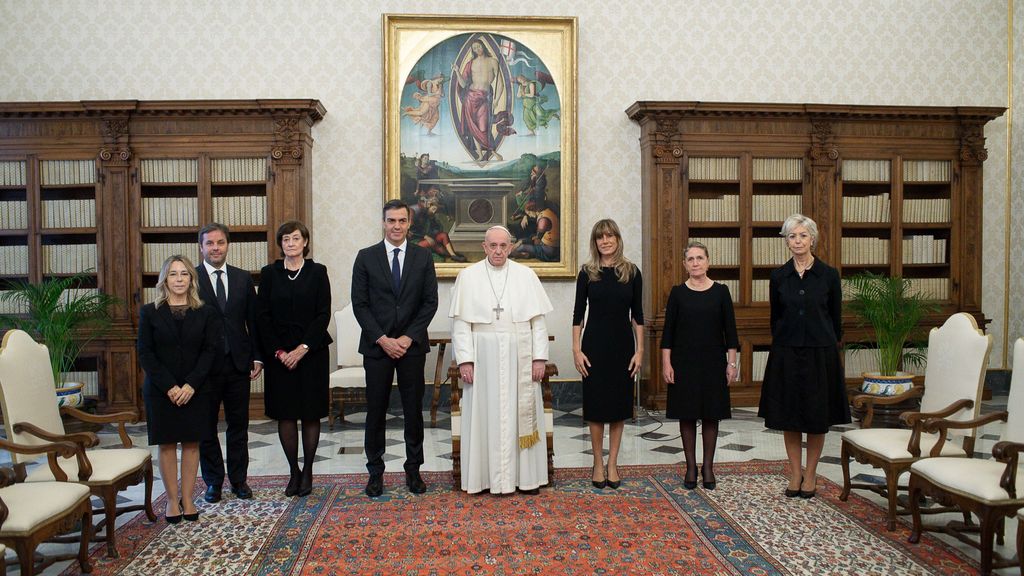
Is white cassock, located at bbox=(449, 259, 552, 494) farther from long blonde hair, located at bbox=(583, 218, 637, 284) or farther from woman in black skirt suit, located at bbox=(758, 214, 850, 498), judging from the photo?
woman in black skirt suit, located at bbox=(758, 214, 850, 498)

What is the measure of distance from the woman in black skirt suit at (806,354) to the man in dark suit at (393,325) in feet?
6.81

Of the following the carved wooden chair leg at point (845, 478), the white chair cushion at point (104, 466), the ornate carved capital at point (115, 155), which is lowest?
the carved wooden chair leg at point (845, 478)

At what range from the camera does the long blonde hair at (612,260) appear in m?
4.50

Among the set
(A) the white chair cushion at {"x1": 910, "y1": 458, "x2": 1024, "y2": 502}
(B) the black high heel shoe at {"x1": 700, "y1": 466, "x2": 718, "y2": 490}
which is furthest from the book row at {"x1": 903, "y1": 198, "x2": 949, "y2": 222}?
(A) the white chair cushion at {"x1": 910, "y1": 458, "x2": 1024, "y2": 502}

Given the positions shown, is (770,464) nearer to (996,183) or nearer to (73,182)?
(996,183)

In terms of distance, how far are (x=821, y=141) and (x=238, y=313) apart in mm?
5836

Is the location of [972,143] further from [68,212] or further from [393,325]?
[68,212]

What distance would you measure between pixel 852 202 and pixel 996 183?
1768mm

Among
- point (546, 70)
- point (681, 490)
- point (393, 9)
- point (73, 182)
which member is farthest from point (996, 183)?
point (73, 182)

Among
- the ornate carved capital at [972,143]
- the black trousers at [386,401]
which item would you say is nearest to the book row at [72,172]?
the black trousers at [386,401]

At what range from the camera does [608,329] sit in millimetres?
4523

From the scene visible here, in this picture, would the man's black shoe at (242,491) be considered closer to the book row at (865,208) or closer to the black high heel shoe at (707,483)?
the black high heel shoe at (707,483)

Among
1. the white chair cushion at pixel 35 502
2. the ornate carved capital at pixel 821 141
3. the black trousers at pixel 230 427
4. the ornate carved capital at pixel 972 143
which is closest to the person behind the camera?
the white chair cushion at pixel 35 502

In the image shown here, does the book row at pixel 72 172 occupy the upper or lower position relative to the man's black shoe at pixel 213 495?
upper
